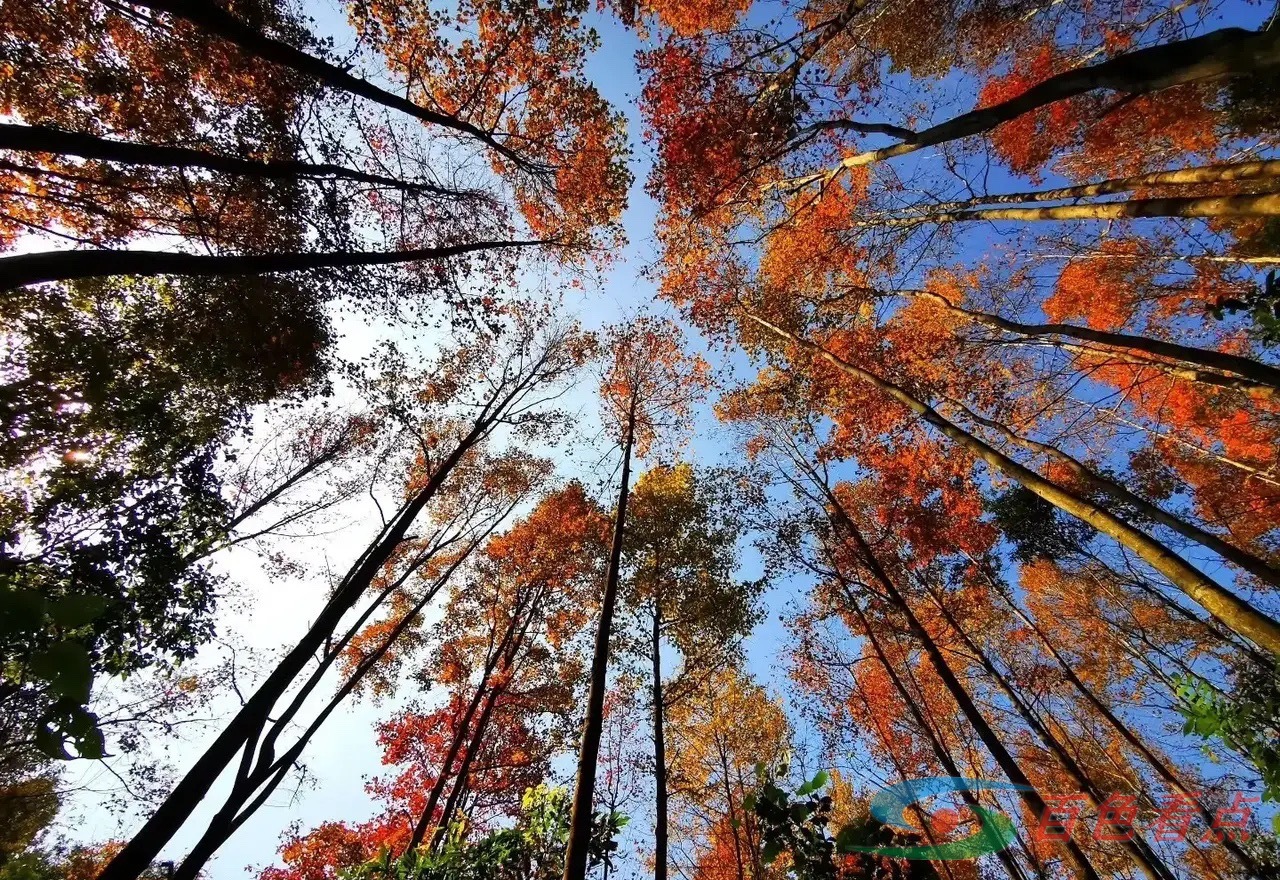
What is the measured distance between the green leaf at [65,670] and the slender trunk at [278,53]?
7.27 metres

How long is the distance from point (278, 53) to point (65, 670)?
822 cm

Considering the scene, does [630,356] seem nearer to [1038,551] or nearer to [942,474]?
[942,474]

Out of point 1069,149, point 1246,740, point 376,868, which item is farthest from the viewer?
point 1069,149

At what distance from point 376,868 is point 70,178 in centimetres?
1116

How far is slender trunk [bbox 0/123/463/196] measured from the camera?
4.58 meters

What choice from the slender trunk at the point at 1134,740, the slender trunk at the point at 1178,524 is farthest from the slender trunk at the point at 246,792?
the slender trunk at the point at 1134,740

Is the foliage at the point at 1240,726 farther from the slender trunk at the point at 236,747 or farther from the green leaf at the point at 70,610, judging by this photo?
the slender trunk at the point at 236,747

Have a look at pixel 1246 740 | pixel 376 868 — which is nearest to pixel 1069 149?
pixel 1246 740

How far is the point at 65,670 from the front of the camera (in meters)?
1.09

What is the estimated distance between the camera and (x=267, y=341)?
970 centimetres

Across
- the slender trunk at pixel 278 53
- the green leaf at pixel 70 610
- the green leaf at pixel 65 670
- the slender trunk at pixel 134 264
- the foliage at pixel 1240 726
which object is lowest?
the green leaf at pixel 65 670

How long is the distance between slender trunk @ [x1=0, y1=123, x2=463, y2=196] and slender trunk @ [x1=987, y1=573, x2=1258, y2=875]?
19.7m

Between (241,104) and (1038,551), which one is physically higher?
(1038,551)

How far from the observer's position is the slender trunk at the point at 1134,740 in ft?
35.0
